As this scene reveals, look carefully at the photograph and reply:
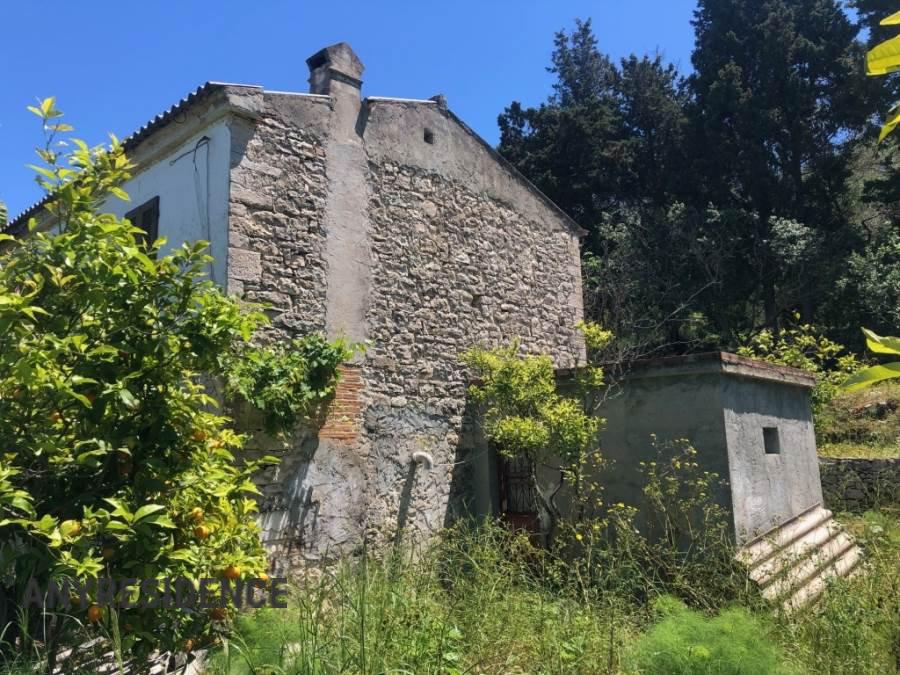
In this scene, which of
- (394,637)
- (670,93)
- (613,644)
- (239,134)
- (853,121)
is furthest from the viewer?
(670,93)

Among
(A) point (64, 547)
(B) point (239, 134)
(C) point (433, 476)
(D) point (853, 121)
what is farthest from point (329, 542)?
(D) point (853, 121)

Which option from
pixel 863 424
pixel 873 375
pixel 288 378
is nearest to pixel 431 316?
pixel 288 378

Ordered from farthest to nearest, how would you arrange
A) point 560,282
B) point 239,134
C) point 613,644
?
point 560,282 → point 239,134 → point 613,644

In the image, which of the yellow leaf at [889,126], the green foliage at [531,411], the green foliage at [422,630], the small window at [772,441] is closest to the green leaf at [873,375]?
the yellow leaf at [889,126]

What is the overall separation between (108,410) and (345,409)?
402 cm

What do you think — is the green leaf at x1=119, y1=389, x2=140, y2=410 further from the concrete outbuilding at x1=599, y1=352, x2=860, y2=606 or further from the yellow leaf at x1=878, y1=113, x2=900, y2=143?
the concrete outbuilding at x1=599, y1=352, x2=860, y2=606

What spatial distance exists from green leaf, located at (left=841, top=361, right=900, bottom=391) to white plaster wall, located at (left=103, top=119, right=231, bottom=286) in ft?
20.5

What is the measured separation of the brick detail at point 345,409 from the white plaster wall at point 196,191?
5.83 feet

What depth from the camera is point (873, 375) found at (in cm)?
138

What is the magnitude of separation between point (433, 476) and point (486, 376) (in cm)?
152

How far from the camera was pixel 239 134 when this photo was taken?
7.09m

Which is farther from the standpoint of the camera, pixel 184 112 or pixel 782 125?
pixel 782 125

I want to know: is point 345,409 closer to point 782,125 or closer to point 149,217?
point 149,217

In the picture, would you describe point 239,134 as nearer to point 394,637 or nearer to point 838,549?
point 394,637
